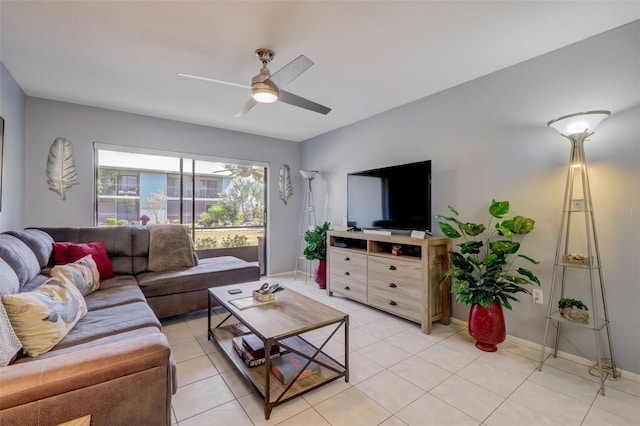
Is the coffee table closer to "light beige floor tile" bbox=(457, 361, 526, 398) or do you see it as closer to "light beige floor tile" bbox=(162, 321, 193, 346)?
"light beige floor tile" bbox=(162, 321, 193, 346)

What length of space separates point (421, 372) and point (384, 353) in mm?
343

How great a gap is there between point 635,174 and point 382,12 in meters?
2.07

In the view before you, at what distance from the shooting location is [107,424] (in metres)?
1.05

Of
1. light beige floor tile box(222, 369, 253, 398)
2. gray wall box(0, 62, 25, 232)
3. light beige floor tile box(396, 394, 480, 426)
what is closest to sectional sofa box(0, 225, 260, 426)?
gray wall box(0, 62, 25, 232)

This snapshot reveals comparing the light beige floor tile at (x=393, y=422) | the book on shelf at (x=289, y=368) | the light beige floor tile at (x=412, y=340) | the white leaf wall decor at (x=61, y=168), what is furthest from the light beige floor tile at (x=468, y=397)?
the white leaf wall decor at (x=61, y=168)

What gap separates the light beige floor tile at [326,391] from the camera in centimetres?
175

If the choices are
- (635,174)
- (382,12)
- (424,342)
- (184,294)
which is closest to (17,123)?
(184,294)

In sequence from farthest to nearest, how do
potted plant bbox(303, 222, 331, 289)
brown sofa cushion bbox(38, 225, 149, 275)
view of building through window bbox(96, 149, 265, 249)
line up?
potted plant bbox(303, 222, 331, 289), view of building through window bbox(96, 149, 265, 249), brown sofa cushion bbox(38, 225, 149, 275)

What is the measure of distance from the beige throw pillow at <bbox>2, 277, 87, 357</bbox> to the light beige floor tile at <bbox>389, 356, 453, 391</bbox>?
2094mm

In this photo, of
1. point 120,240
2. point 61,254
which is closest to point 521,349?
point 120,240

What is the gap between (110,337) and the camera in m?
1.63

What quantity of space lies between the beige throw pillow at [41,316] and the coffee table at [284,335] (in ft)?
3.03

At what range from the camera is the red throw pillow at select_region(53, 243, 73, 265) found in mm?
2555

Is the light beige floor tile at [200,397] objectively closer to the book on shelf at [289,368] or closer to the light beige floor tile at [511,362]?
the book on shelf at [289,368]
